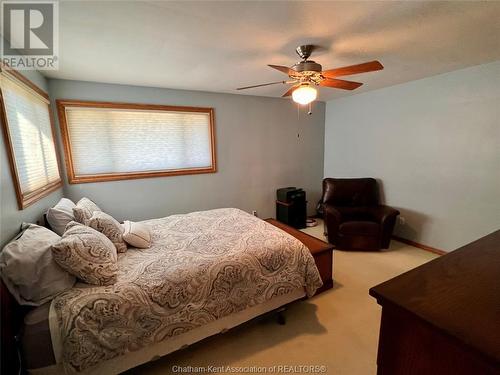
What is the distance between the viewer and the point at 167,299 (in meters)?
1.48

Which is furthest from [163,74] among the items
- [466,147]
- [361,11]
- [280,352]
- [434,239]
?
[434,239]

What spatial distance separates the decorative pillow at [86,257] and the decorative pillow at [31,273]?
0.06 metres

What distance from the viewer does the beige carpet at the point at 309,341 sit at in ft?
5.33

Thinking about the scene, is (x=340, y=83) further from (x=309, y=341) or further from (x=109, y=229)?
(x=109, y=229)

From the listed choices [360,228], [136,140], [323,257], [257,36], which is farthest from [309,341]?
[136,140]

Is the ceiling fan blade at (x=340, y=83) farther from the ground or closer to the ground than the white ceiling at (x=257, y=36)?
closer to the ground

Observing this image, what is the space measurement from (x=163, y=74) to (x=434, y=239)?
4.22 m

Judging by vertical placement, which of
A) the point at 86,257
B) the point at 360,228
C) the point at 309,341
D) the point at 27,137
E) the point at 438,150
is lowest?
the point at 309,341

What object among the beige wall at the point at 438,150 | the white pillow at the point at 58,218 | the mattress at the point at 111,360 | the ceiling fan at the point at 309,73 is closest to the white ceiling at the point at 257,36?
the ceiling fan at the point at 309,73

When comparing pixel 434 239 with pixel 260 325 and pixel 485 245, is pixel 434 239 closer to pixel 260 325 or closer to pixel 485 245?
pixel 485 245

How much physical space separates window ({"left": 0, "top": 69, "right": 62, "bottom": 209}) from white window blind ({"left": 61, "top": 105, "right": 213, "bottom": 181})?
0.34 meters

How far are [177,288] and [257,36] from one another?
6.54 feet

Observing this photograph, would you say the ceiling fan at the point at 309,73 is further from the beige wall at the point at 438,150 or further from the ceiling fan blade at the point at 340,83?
the beige wall at the point at 438,150

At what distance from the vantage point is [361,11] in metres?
1.47
